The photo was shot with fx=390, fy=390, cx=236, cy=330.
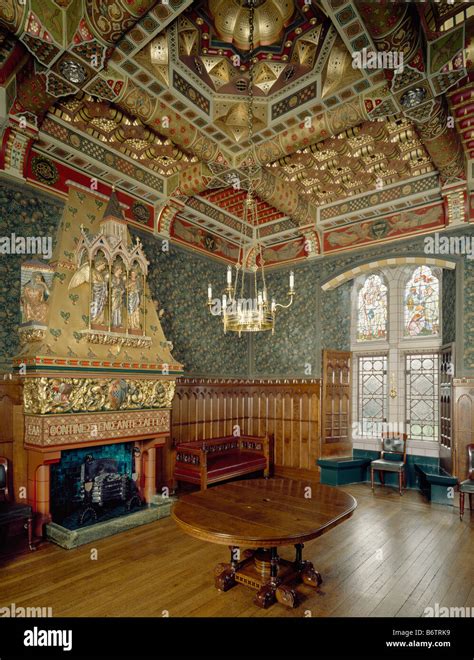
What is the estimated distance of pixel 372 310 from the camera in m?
9.55

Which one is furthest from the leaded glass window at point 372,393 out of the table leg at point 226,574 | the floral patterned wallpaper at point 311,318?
the table leg at point 226,574

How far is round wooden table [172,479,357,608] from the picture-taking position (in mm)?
3205

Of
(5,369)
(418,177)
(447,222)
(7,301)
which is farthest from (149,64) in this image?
(447,222)

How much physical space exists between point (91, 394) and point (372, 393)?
21.9 ft

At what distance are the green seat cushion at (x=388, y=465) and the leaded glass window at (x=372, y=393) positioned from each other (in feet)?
4.92

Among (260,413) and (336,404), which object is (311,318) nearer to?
(336,404)

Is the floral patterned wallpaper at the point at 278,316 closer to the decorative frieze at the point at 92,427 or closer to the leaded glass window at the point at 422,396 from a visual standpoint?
the leaded glass window at the point at 422,396

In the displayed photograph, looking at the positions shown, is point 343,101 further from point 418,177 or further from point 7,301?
point 7,301

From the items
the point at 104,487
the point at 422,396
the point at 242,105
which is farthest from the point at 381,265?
the point at 104,487

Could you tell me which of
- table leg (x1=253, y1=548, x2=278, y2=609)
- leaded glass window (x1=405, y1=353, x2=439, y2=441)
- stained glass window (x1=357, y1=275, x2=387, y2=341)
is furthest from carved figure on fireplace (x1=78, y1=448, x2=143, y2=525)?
stained glass window (x1=357, y1=275, x2=387, y2=341)

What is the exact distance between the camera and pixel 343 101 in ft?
16.6

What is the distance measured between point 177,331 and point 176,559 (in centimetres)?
430

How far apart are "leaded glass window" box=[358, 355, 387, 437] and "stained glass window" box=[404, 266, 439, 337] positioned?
39.1 inches

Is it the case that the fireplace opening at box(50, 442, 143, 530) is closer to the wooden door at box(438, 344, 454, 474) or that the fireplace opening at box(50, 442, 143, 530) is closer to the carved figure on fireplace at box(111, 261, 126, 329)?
the carved figure on fireplace at box(111, 261, 126, 329)
